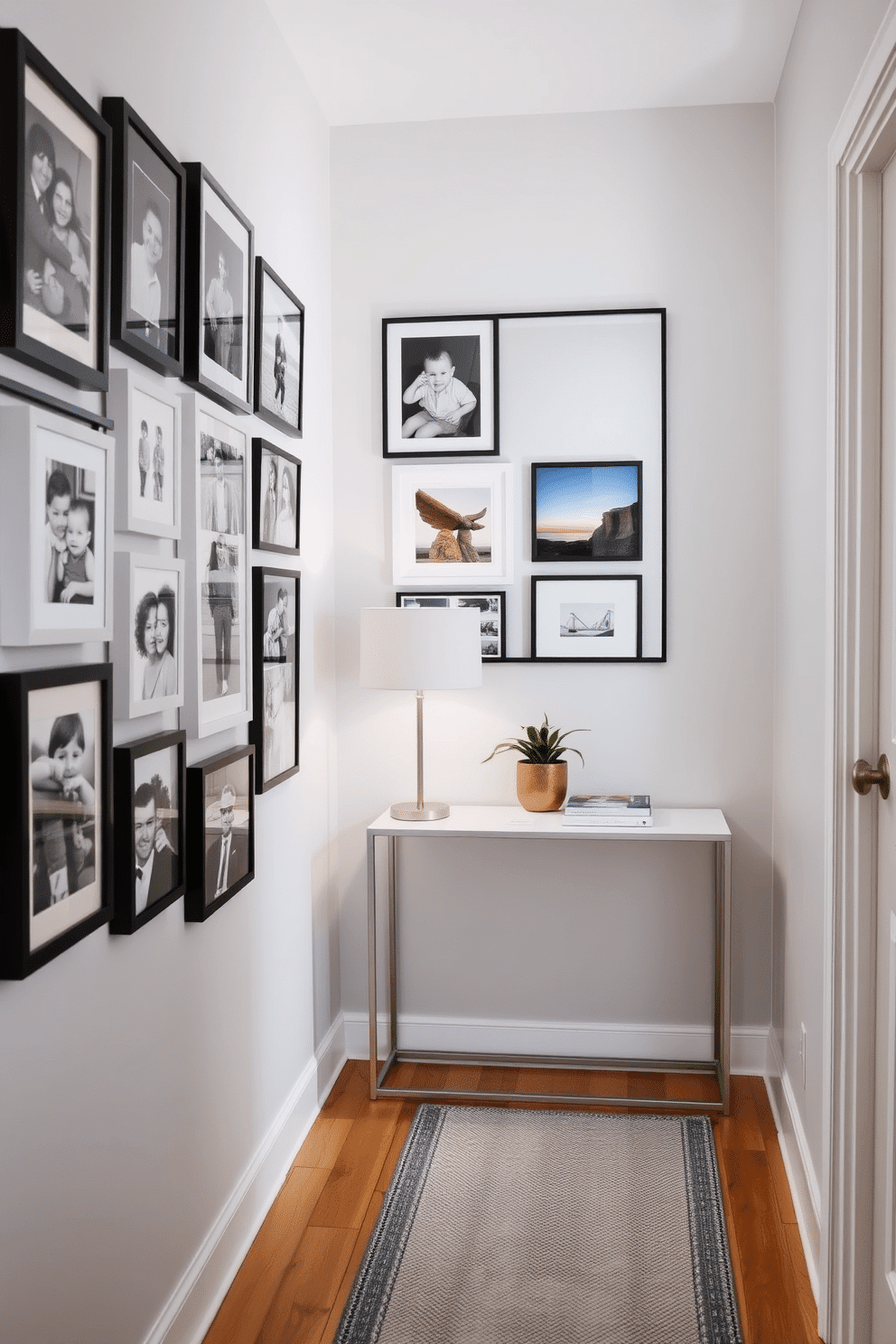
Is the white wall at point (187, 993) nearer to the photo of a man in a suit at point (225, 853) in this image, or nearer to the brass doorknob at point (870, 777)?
the photo of a man in a suit at point (225, 853)

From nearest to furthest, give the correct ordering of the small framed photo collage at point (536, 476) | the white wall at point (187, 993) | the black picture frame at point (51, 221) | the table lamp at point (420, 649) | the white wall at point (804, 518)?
the black picture frame at point (51, 221) → the white wall at point (187, 993) → the white wall at point (804, 518) → the table lamp at point (420, 649) → the small framed photo collage at point (536, 476)

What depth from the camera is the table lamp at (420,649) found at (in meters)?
2.66

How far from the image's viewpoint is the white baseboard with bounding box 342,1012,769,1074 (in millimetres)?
3010

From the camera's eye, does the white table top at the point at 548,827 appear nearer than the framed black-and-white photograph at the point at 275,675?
No

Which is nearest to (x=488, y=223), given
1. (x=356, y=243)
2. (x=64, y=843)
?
(x=356, y=243)

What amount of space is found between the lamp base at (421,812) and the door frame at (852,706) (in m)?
1.15

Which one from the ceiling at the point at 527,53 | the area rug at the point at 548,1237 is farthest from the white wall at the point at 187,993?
the area rug at the point at 548,1237

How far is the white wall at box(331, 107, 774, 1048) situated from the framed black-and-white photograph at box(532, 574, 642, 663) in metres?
0.06

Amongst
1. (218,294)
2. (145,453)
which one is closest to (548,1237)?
(145,453)

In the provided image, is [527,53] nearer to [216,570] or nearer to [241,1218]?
[216,570]

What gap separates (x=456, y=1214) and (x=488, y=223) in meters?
2.55

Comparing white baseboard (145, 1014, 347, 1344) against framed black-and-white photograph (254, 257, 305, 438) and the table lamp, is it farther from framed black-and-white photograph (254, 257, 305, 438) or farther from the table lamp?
framed black-and-white photograph (254, 257, 305, 438)

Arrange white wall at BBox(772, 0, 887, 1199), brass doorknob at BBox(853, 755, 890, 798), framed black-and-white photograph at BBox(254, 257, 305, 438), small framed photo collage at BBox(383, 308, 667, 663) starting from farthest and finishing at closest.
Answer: small framed photo collage at BBox(383, 308, 667, 663)
framed black-and-white photograph at BBox(254, 257, 305, 438)
white wall at BBox(772, 0, 887, 1199)
brass doorknob at BBox(853, 755, 890, 798)

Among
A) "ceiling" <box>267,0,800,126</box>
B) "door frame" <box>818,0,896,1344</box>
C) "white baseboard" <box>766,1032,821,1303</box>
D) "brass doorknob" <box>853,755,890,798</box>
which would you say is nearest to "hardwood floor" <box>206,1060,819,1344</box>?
"white baseboard" <box>766,1032,821,1303</box>
